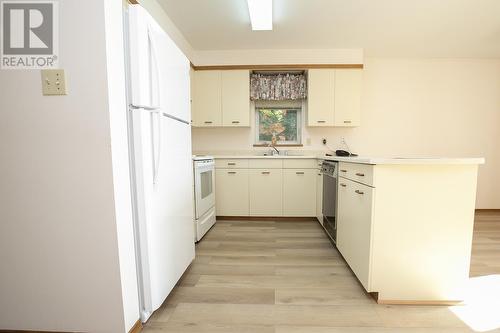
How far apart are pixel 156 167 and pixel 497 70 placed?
17.5 feet

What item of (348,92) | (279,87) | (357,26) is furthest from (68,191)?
(348,92)

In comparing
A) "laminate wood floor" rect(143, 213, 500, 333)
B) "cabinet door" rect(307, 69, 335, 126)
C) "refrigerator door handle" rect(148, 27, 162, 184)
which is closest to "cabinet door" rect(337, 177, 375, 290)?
"laminate wood floor" rect(143, 213, 500, 333)

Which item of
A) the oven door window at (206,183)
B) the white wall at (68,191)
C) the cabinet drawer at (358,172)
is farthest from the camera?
the oven door window at (206,183)

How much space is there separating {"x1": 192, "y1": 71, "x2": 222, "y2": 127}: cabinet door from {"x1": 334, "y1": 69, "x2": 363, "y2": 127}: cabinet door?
1762mm

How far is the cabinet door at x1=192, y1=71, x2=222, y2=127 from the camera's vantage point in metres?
3.53

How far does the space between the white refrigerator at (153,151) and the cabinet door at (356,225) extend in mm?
1261

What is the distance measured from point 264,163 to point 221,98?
1.20 metres

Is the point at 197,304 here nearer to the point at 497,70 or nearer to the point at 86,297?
the point at 86,297

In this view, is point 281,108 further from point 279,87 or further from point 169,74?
point 169,74

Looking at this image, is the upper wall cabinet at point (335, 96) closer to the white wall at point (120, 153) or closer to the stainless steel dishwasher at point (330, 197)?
the stainless steel dishwasher at point (330, 197)

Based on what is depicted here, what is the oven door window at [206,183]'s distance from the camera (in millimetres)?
2682

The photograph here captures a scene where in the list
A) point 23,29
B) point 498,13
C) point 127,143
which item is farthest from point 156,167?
point 498,13

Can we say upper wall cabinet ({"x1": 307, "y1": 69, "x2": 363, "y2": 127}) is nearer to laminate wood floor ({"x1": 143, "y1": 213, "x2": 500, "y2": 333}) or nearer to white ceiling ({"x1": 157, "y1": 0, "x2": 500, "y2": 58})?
white ceiling ({"x1": 157, "y1": 0, "x2": 500, "y2": 58})

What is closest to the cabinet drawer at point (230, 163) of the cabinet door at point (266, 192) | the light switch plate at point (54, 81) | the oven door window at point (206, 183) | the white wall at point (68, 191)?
the cabinet door at point (266, 192)
